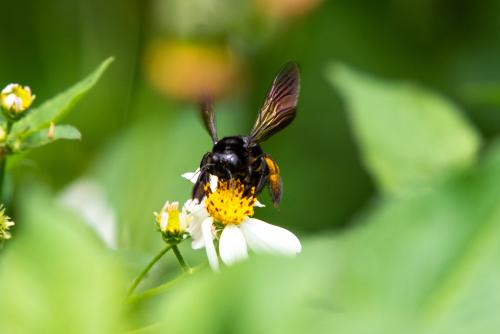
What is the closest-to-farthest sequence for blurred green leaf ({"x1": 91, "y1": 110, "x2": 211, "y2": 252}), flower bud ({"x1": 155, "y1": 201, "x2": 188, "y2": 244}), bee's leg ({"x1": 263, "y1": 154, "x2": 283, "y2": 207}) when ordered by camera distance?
flower bud ({"x1": 155, "y1": 201, "x2": 188, "y2": 244}), bee's leg ({"x1": 263, "y1": 154, "x2": 283, "y2": 207}), blurred green leaf ({"x1": 91, "y1": 110, "x2": 211, "y2": 252})

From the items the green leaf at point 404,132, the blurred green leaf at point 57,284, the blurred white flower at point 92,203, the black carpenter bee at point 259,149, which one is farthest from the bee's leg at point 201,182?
the green leaf at point 404,132

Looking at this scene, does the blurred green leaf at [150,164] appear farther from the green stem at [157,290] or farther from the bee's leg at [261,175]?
the green stem at [157,290]

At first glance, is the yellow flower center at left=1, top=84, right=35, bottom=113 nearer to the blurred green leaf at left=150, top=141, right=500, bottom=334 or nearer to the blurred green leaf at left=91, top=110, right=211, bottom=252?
the blurred green leaf at left=150, top=141, right=500, bottom=334

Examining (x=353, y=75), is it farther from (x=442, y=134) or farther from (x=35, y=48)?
(x=35, y=48)

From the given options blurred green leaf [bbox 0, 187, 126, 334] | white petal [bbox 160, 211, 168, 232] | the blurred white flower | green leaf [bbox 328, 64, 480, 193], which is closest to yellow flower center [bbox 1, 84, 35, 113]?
white petal [bbox 160, 211, 168, 232]

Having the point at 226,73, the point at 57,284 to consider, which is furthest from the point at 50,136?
the point at 226,73

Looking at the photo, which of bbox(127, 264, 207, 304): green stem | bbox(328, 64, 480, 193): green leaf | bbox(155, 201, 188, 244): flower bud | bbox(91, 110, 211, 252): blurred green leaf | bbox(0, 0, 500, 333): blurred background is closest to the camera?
bbox(127, 264, 207, 304): green stem

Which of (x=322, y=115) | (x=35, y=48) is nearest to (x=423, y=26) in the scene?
(x=322, y=115)

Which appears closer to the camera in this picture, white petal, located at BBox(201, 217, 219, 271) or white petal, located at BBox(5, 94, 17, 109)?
white petal, located at BBox(201, 217, 219, 271)
